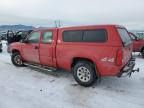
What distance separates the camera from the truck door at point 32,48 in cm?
753

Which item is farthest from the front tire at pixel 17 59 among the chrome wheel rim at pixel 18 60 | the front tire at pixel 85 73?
the front tire at pixel 85 73

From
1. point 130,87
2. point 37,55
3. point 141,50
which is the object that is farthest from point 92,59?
point 141,50

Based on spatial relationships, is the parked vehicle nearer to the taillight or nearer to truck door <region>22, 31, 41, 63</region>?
truck door <region>22, 31, 41, 63</region>

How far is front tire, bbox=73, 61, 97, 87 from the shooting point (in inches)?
232

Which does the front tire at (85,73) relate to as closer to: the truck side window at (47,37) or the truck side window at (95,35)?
the truck side window at (95,35)

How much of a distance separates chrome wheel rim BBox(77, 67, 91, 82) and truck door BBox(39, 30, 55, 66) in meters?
1.23

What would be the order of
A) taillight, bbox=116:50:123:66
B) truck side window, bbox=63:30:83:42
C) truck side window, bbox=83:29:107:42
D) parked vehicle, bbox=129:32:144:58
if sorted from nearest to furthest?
taillight, bbox=116:50:123:66
truck side window, bbox=83:29:107:42
truck side window, bbox=63:30:83:42
parked vehicle, bbox=129:32:144:58

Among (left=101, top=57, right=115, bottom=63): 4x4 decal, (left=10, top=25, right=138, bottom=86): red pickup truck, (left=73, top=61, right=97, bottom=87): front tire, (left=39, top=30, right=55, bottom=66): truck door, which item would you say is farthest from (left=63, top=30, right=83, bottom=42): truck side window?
(left=101, top=57, right=115, bottom=63): 4x4 decal

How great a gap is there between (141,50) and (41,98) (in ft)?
27.3

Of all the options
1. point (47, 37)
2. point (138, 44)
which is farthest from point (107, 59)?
point (138, 44)

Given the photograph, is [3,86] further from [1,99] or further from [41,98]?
[41,98]

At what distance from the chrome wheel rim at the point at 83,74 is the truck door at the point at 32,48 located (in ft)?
6.84

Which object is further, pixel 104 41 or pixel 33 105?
pixel 104 41

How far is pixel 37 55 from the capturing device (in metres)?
7.54
